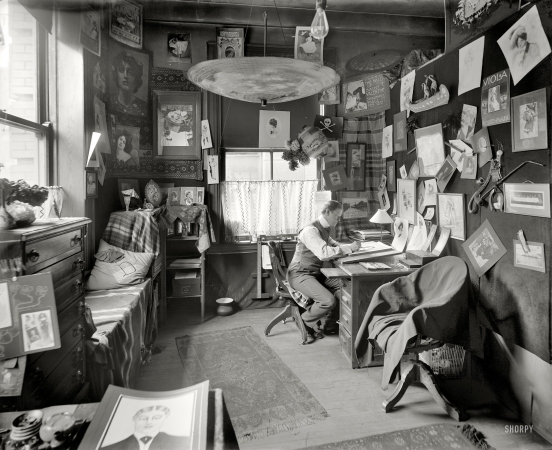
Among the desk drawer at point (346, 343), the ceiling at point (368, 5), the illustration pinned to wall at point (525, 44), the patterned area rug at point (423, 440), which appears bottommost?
the patterned area rug at point (423, 440)

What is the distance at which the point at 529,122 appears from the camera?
2.44 meters

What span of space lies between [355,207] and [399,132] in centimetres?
133

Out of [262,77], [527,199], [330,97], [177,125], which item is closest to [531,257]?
[527,199]

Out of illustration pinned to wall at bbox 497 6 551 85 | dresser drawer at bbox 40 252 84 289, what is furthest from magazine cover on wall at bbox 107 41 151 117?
illustration pinned to wall at bbox 497 6 551 85

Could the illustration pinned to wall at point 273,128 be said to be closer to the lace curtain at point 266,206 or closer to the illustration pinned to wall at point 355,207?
the lace curtain at point 266,206

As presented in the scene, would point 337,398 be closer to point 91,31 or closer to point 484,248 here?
point 484,248

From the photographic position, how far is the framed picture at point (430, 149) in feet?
11.4

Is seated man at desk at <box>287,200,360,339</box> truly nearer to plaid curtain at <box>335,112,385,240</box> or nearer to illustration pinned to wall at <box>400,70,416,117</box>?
plaid curtain at <box>335,112,385,240</box>

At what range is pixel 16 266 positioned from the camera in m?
1.44

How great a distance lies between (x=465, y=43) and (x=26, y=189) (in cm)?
305

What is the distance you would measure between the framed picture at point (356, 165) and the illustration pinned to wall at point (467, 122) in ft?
6.81

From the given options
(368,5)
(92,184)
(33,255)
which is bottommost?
(33,255)

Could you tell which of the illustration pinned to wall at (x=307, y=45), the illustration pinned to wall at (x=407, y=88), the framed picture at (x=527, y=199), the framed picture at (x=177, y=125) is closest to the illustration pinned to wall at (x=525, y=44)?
the framed picture at (x=527, y=199)

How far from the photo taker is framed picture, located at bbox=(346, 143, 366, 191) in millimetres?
5230
